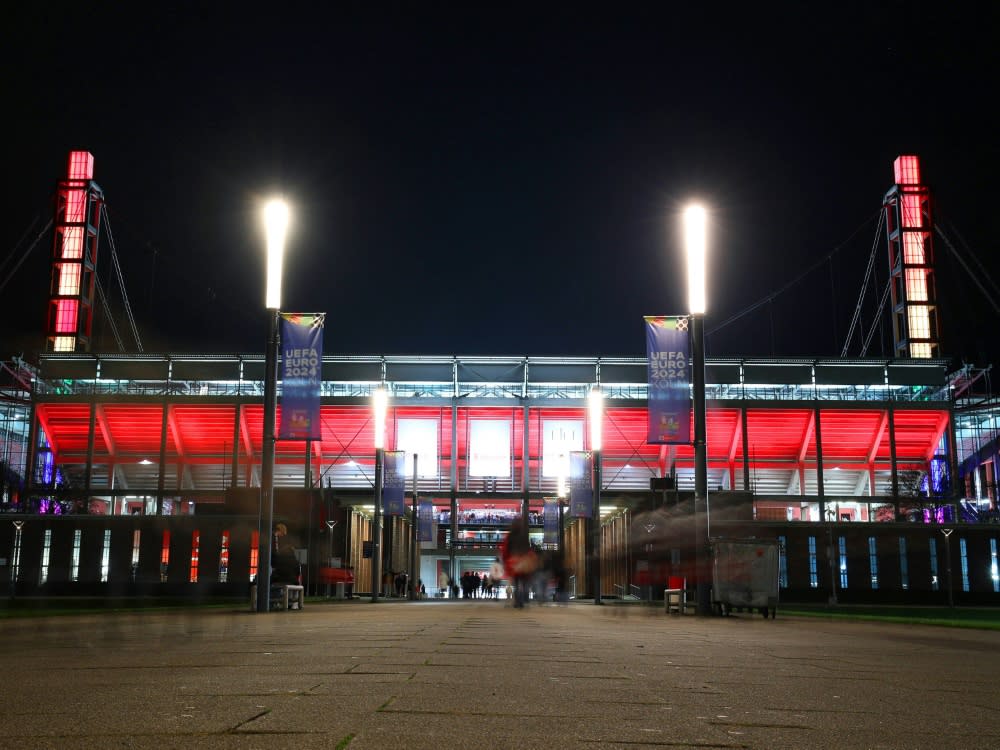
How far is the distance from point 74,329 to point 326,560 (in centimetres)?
3717

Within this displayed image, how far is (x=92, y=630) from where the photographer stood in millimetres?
14945

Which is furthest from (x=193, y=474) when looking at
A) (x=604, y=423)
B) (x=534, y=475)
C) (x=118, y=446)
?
(x=604, y=423)

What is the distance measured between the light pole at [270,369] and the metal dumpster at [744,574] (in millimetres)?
9878

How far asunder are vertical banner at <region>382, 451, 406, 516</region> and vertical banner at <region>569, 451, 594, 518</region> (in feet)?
21.5

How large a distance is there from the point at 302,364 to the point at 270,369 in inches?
37.8

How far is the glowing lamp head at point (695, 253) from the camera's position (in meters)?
25.1

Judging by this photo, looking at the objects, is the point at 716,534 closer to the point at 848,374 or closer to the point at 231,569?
the point at 231,569

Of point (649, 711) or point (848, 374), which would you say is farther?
point (848, 374)

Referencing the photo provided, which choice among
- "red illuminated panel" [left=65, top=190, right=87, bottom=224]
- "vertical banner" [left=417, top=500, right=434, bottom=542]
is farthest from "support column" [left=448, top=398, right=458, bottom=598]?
"red illuminated panel" [left=65, top=190, right=87, bottom=224]

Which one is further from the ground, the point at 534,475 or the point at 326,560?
the point at 534,475

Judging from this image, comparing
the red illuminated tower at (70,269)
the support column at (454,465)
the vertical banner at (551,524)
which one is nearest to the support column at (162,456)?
the red illuminated tower at (70,269)

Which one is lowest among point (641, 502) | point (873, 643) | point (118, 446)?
point (873, 643)

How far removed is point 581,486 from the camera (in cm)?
4091

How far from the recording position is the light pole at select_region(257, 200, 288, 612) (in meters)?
23.4
